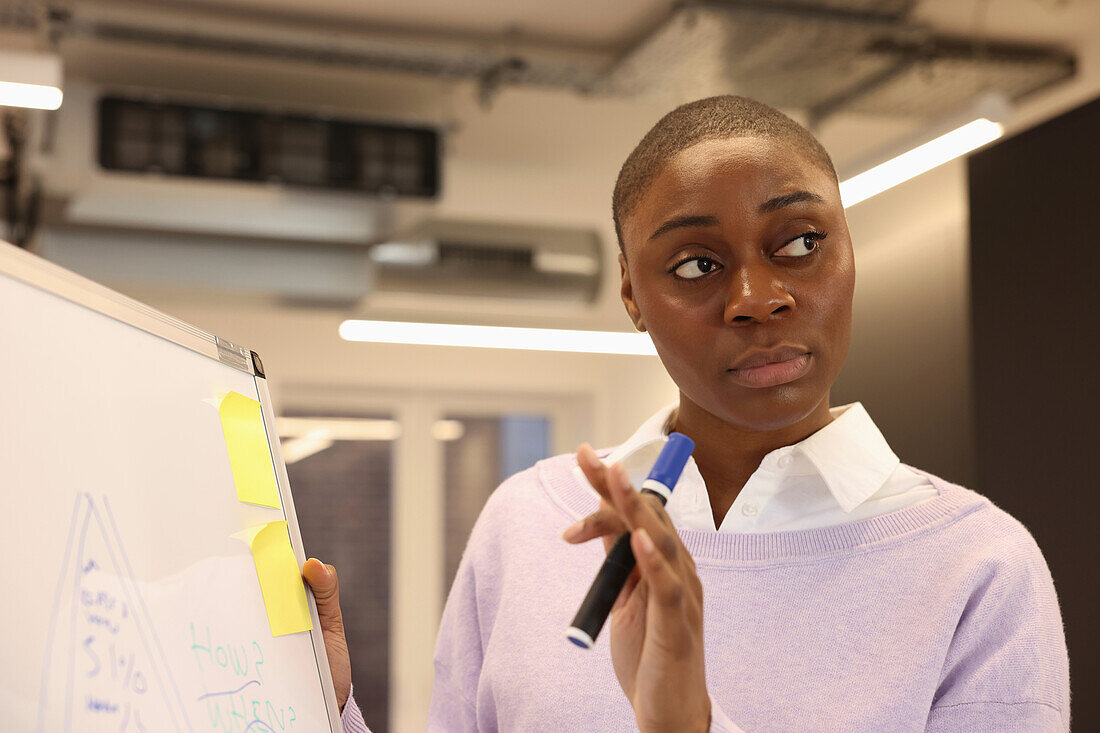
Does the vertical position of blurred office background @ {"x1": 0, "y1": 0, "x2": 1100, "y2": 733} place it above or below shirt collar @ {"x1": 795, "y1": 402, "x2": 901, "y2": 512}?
above

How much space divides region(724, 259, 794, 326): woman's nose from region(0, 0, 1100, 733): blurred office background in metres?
1.30

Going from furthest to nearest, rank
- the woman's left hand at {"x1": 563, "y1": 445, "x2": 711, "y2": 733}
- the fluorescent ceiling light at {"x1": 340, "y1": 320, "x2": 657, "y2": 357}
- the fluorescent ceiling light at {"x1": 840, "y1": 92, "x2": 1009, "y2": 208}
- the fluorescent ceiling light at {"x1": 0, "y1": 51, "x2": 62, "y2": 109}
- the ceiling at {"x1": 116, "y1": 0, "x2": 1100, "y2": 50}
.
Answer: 1. the fluorescent ceiling light at {"x1": 340, "y1": 320, "x2": 657, "y2": 357}
2. the ceiling at {"x1": 116, "y1": 0, "x2": 1100, "y2": 50}
3. the fluorescent ceiling light at {"x1": 0, "y1": 51, "x2": 62, "y2": 109}
4. the fluorescent ceiling light at {"x1": 840, "y1": 92, "x2": 1009, "y2": 208}
5. the woman's left hand at {"x1": 563, "y1": 445, "x2": 711, "y2": 733}

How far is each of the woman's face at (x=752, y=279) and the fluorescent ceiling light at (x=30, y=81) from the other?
2378 millimetres

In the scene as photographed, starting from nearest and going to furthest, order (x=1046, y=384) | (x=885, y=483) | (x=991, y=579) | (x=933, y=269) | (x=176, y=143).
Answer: (x=991, y=579) → (x=885, y=483) → (x=1046, y=384) → (x=933, y=269) → (x=176, y=143)

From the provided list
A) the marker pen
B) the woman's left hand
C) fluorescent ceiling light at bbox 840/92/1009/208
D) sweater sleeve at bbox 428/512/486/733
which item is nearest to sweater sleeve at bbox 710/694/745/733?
the woman's left hand

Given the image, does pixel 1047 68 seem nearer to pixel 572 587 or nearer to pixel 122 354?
pixel 572 587

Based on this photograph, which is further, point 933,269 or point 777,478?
point 933,269

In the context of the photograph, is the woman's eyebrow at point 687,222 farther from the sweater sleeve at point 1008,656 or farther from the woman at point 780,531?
the sweater sleeve at point 1008,656

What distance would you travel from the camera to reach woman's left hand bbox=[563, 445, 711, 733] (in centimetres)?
77

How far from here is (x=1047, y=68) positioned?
4.21 meters

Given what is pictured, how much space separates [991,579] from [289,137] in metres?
3.54

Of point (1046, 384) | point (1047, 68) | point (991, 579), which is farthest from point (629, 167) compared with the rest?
point (1047, 68)

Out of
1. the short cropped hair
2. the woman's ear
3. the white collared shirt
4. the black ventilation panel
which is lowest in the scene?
the white collared shirt

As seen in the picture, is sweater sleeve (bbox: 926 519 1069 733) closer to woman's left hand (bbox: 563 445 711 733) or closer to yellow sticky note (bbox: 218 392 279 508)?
woman's left hand (bbox: 563 445 711 733)
